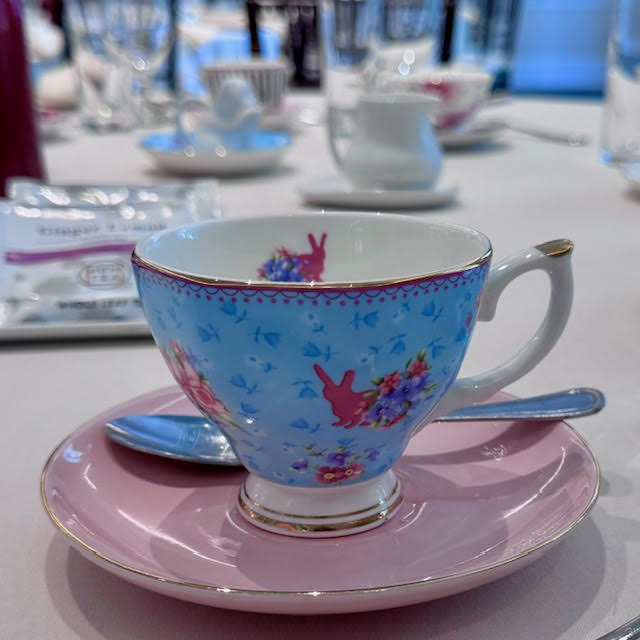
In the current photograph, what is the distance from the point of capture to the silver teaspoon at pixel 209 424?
0.34 metres

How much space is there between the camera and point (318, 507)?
0.99ft

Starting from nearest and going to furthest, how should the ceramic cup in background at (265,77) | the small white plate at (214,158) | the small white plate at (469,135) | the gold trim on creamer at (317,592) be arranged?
the gold trim on creamer at (317,592) → the small white plate at (214,158) → the small white plate at (469,135) → the ceramic cup in background at (265,77)

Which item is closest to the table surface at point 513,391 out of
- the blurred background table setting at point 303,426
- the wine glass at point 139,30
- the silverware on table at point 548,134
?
the blurred background table setting at point 303,426

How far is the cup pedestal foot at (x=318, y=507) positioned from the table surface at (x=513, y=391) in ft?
0.14

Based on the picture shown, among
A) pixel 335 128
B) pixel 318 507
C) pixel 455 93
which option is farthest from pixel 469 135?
pixel 318 507

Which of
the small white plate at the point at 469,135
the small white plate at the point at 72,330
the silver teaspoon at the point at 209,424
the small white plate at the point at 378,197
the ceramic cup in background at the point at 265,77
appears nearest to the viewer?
the silver teaspoon at the point at 209,424

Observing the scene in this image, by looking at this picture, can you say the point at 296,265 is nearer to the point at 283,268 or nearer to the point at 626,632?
the point at 283,268

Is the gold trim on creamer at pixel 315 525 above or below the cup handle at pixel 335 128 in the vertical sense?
above

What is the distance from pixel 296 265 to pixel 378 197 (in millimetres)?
409

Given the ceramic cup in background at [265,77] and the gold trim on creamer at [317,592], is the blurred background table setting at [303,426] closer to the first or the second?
the gold trim on creamer at [317,592]

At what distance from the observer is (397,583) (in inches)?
9.7

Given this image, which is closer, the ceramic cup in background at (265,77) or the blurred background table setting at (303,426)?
the blurred background table setting at (303,426)

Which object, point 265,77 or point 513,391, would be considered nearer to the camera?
point 513,391

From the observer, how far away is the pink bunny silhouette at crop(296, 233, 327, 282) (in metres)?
0.36
